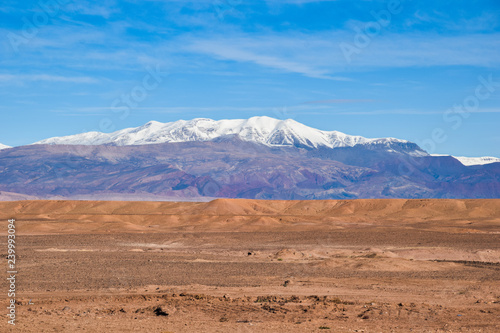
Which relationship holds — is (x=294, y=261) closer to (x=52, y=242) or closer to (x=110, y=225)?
(x=52, y=242)

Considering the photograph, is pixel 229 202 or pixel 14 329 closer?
pixel 14 329

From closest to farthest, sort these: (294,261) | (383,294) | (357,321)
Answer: (357,321), (383,294), (294,261)

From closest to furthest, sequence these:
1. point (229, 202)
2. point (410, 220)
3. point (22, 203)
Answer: point (410, 220), point (229, 202), point (22, 203)

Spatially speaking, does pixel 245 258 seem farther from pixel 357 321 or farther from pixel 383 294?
pixel 357 321

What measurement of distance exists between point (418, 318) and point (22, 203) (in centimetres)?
13377

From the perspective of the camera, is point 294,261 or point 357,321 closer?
point 357,321

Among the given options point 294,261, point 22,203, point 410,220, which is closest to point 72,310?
point 294,261

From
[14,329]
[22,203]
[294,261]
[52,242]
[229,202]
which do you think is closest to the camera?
[14,329]

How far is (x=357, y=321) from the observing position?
1883 cm

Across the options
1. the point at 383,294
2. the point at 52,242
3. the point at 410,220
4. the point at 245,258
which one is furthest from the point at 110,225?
the point at 383,294

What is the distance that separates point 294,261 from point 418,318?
18304mm

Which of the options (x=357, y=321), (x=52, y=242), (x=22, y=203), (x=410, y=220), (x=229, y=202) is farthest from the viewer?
(x=22, y=203)

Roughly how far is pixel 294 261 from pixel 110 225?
157 ft

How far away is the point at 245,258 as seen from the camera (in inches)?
1582
